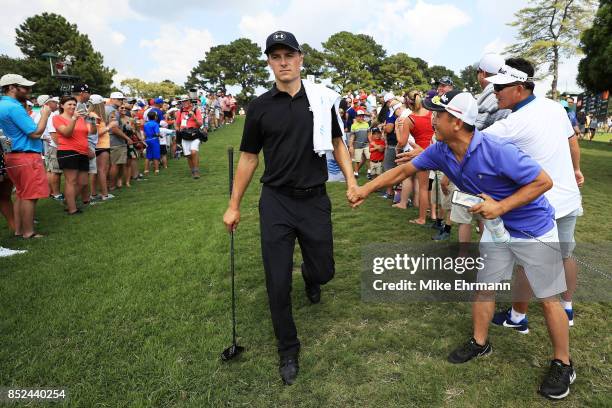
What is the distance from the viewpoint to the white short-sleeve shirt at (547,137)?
2859 mm

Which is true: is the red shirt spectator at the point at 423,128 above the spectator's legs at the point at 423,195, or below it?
above

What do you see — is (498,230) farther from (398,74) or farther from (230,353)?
(398,74)

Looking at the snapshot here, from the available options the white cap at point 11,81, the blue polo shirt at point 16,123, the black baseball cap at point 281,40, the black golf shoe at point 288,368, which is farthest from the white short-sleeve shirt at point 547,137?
the white cap at point 11,81

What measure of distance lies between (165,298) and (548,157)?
3.77 m

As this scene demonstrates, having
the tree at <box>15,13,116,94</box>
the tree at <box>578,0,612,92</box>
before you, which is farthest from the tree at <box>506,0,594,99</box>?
the tree at <box>15,13,116,94</box>

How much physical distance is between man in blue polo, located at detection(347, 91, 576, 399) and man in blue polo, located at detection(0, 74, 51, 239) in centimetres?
582

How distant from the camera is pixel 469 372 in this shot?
9.33 ft

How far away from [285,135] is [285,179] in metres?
0.33

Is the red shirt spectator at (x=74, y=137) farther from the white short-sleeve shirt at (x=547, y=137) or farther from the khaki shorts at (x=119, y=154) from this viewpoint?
the white short-sleeve shirt at (x=547, y=137)

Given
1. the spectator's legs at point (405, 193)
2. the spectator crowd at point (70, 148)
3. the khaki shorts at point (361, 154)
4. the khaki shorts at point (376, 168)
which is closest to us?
the spectator crowd at point (70, 148)

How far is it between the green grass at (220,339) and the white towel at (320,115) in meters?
1.67

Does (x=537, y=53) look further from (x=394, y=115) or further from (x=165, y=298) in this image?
(x=165, y=298)

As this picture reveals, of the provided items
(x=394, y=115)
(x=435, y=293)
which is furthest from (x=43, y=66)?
(x=435, y=293)

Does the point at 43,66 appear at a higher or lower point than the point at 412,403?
higher
